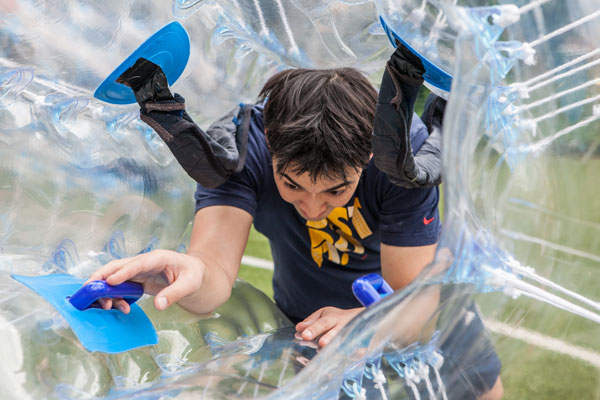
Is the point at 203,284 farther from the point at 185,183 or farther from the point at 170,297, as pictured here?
the point at 185,183

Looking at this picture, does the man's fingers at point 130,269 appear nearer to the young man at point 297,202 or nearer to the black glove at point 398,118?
the young man at point 297,202

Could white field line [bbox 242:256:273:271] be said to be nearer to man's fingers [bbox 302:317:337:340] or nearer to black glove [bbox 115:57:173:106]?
man's fingers [bbox 302:317:337:340]

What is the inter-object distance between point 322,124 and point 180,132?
187 mm

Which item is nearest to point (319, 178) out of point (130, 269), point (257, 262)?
point (130, 269)

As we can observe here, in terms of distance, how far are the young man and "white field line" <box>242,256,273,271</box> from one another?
24.8 inches

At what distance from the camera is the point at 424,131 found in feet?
3.27

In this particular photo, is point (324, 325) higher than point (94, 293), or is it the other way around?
point (94, 293)

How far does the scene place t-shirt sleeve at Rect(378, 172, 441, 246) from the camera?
1.01 m

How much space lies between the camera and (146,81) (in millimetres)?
840

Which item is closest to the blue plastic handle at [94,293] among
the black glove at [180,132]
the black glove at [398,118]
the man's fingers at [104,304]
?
the man's fingers at [104,304]

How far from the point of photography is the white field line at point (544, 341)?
60 cm

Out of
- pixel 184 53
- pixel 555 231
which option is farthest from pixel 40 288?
pixel 555 231

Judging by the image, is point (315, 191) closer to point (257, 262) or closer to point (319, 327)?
point (319, 327)

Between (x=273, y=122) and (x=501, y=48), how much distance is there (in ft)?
1.37
